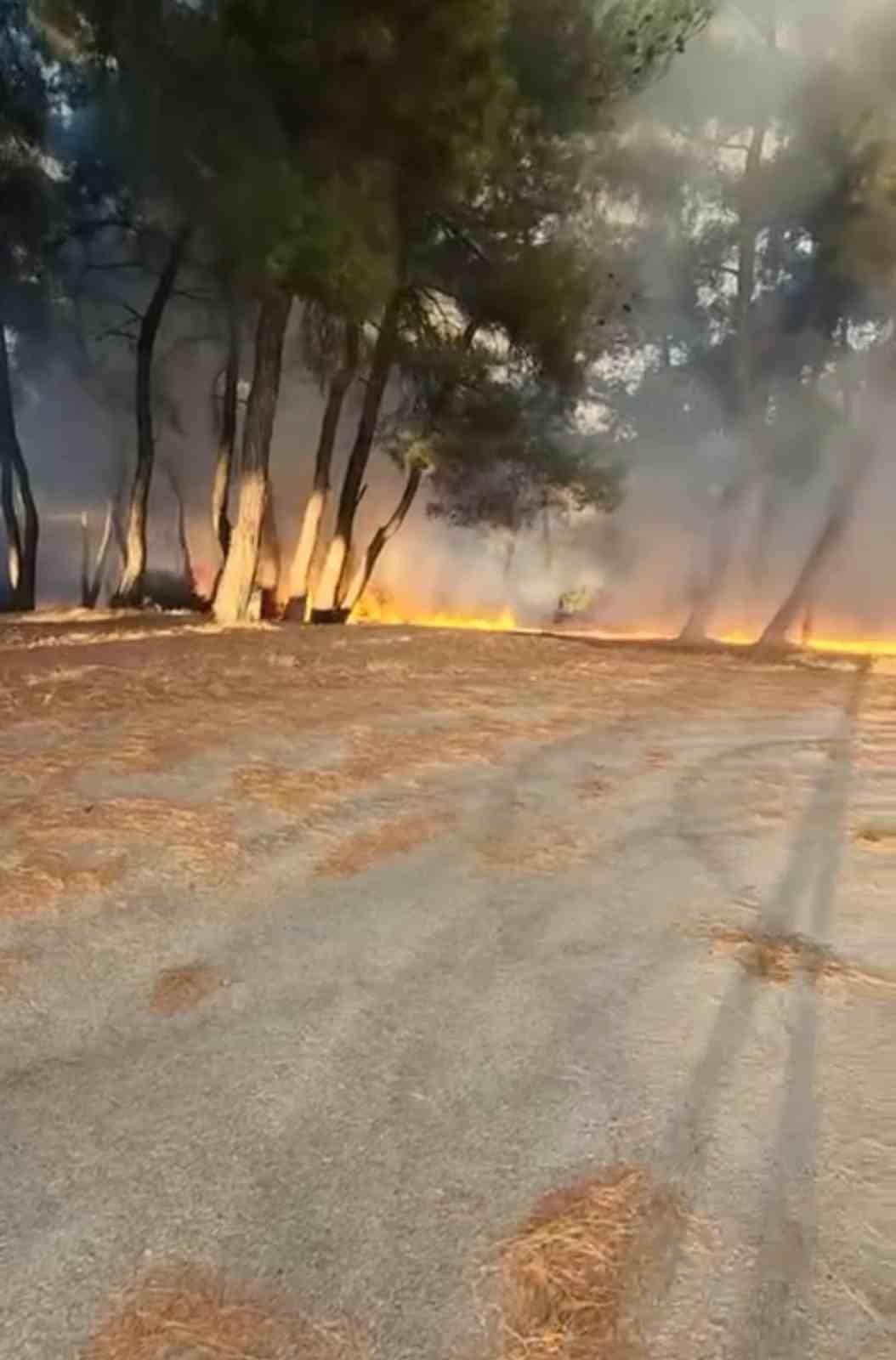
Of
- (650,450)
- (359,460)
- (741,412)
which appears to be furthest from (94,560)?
(741,412)

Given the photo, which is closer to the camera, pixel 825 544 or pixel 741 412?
pixel 825 544

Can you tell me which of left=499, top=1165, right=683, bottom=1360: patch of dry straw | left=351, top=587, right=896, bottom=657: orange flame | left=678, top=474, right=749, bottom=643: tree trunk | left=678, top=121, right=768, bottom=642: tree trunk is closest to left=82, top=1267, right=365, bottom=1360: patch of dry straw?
left=499, top=1165, right=683, bottom=1360: patch of dry straw

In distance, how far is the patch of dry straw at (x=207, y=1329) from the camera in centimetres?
143

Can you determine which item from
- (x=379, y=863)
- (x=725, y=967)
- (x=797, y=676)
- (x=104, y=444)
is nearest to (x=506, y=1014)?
(x=725, y=967)

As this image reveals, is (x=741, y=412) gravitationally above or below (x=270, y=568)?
above

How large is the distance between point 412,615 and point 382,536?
12.4ft

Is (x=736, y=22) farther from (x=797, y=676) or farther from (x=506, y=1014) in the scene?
(x=506, y=1014)

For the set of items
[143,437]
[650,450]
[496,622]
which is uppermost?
[650,450]

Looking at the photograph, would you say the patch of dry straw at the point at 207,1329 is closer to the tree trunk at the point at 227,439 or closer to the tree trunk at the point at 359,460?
the tree trunk at the point at 359,460

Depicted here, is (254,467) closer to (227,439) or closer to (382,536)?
(227,439)

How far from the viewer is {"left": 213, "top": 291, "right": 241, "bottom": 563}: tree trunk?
1211 cm

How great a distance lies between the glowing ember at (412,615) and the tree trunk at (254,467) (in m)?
6.42

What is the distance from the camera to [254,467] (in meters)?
9.49

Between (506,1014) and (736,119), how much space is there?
12298mm
